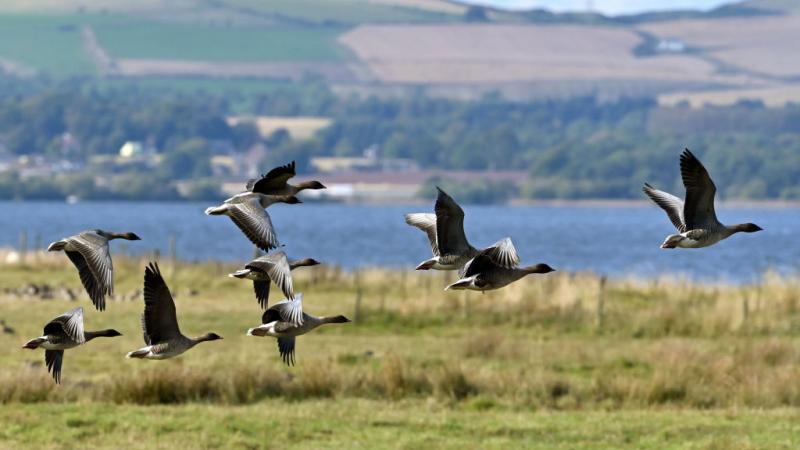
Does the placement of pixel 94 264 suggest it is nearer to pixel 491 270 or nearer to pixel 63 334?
pixel 63 334

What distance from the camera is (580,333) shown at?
44156mm

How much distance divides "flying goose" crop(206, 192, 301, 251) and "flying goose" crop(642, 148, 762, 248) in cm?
200

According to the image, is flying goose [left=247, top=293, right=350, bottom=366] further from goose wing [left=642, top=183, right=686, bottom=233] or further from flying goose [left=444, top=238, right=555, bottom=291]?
goose wing [left=642, top=183, right=686, bottom=233]

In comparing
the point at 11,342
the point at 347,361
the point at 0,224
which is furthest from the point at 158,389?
the point at 0,224

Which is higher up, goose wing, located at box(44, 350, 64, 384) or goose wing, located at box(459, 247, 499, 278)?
goose wing, located at box(459, 247, 499, 278)

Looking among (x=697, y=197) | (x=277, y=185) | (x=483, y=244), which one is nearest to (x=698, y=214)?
(x=697, y=197)

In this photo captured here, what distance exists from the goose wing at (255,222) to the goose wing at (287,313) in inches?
15.5

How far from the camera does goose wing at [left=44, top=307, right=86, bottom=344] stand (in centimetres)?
821

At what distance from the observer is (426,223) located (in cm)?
948

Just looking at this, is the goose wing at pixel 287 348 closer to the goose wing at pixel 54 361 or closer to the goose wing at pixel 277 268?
the goose wing at pixel 277 268

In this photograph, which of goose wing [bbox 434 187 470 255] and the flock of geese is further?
goose wing [bbox 434 187 470 255]

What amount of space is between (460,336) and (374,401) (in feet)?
46.9

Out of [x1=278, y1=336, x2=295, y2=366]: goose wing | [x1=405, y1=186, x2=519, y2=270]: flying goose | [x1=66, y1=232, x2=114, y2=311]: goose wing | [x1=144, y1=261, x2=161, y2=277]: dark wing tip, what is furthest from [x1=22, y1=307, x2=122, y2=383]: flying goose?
[x1=405, y1=186, x2=519, y2=270]: flying goose

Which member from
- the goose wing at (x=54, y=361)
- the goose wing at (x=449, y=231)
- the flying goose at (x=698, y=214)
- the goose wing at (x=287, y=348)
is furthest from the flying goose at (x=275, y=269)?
the flying goose at (x=698, y=214)
